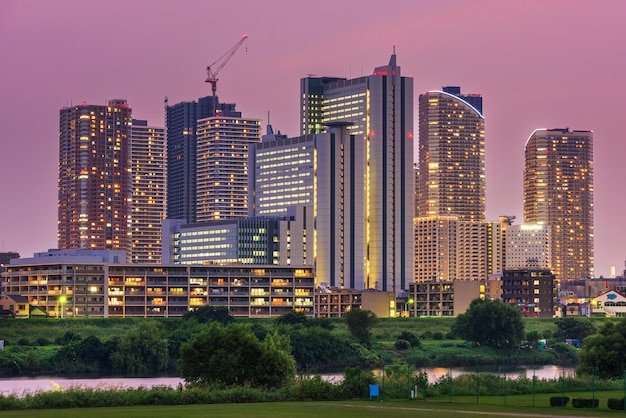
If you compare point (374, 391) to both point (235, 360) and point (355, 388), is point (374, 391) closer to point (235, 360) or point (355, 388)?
point (355, 388)

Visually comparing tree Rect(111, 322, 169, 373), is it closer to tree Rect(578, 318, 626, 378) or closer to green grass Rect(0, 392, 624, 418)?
tree Rect(578, 318, 626, 378)

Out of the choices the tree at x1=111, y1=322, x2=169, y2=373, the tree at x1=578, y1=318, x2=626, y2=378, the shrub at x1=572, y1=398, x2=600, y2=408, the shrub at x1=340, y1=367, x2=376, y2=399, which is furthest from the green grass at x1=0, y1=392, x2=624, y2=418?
the tree at x1=111, y1=322, x2=169, y2=373

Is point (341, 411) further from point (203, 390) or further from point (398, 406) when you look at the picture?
point (203, 390)

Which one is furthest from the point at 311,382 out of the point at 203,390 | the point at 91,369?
the point at 91,369

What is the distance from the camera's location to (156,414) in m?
78.5

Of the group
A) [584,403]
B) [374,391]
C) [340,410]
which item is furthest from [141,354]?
[584,403]

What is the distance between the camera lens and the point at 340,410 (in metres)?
82.1

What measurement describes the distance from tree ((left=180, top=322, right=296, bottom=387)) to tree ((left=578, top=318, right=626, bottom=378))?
3671 cm

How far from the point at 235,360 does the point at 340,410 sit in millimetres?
26801

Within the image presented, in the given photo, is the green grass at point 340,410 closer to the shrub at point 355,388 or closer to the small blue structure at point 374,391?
the small blue structure at point 374,391

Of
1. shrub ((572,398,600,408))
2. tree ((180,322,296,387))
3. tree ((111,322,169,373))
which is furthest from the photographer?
tree ((111,322,169,373))

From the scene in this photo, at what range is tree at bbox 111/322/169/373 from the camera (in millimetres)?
181250

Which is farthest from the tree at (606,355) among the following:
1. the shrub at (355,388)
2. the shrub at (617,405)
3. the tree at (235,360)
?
the shrub at (617,405)

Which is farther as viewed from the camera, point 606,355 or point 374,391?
point 606,355
